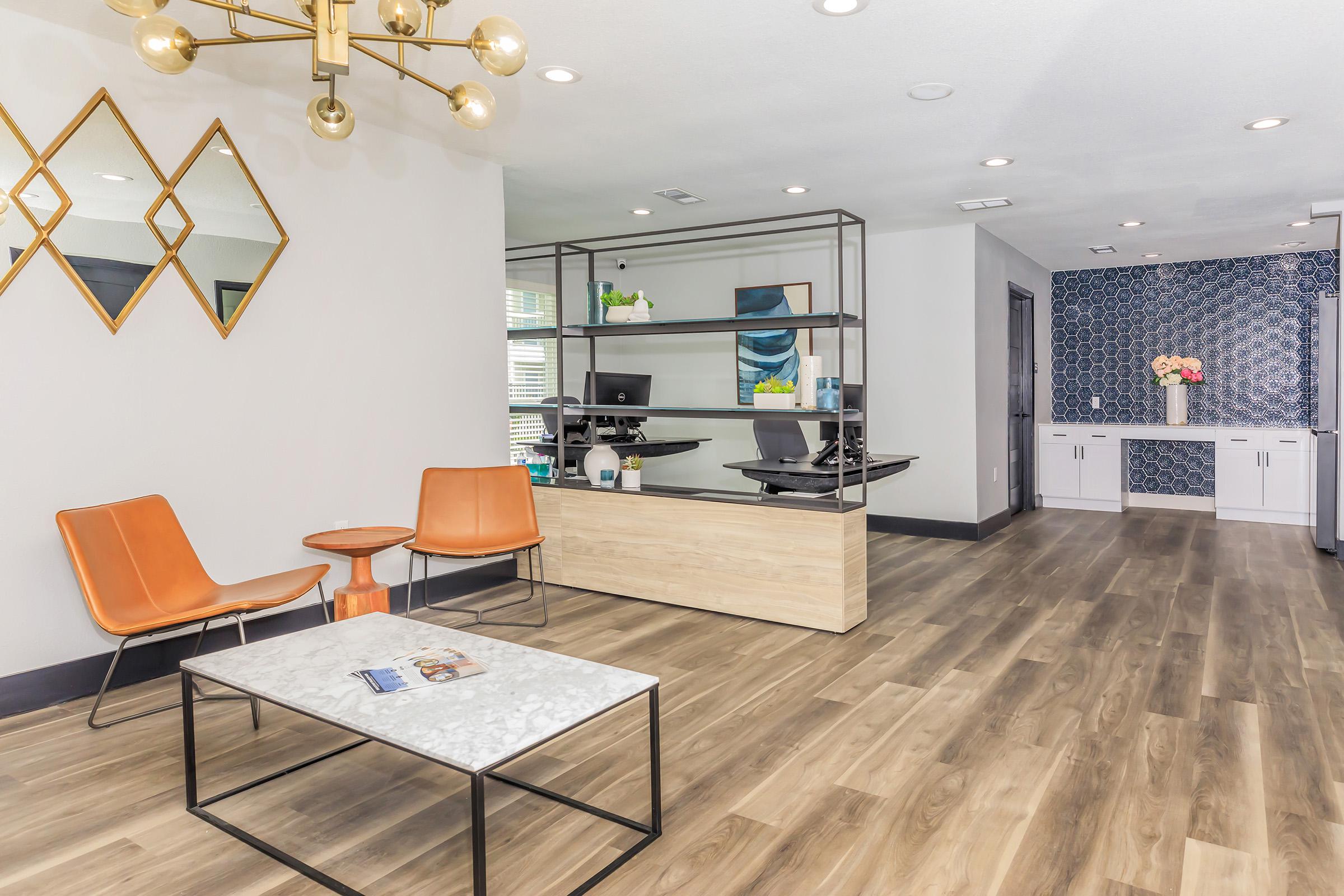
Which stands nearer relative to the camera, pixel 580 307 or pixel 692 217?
pixel 692 217

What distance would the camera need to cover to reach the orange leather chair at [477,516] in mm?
4293

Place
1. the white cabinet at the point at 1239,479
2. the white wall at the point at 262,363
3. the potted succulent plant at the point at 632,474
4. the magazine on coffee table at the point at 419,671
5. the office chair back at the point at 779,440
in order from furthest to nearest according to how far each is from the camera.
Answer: the white cabinet at the point at 1239,479 → the office chair back at the point at 779,440 → the potted succulent plant at the point at 632,474 → the white wall at the point at 262,363 → the magazine on coffee table at the point at 419,671

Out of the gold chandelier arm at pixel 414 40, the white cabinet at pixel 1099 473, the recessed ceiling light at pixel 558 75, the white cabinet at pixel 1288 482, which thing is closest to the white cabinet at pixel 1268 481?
the white cabinet at pixel 1288 482

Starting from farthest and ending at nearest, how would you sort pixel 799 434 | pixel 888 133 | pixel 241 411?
1. pixel 799 434
2. pixel 888 133
3. pixel 241 411

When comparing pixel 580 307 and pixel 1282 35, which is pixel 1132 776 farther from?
pixel 580 307

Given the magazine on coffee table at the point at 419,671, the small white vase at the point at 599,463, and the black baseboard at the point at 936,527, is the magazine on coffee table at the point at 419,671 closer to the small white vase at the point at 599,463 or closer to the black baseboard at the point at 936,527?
the small white vase at the point at 599,463

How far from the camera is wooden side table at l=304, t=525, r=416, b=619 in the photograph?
3.69 meters

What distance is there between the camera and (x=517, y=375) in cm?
761

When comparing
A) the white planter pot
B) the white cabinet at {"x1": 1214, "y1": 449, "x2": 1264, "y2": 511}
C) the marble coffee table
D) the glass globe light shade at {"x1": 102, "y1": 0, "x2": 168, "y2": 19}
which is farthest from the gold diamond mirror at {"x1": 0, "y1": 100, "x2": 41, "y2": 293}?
the white cabinet at {"x1": 1214, "y1": 449, "x2": 1264, "y2": 511}

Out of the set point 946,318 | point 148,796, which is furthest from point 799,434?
point 148,796

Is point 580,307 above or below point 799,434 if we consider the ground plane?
above

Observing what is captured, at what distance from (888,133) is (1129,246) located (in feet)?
14.3

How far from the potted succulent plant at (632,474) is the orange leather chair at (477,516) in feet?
1.91

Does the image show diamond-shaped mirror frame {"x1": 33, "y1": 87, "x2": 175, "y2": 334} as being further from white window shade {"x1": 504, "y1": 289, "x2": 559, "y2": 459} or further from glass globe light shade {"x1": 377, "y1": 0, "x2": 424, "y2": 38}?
white window shade {"x1": 504, "y1": 289, "x2": 559, "y2": 459}
